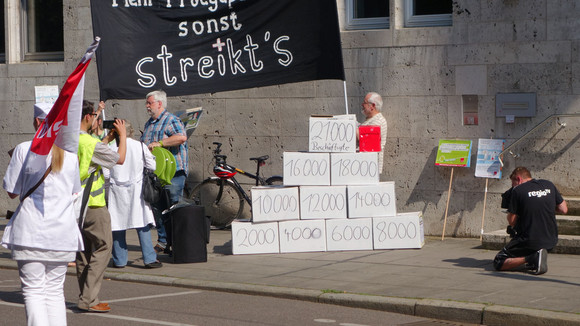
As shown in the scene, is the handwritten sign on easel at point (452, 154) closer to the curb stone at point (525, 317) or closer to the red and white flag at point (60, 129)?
the curb stone at point (525, 317)

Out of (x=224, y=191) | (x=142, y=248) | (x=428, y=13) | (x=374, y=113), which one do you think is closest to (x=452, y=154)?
(x=374, y=113)

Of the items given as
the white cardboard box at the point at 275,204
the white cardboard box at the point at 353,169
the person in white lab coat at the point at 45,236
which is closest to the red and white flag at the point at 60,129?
the person in white lab coat at the point at 45,236

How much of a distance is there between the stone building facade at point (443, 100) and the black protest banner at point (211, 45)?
52.2 inches

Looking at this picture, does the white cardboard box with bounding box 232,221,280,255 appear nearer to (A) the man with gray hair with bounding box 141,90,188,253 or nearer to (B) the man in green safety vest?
(A) the man with gray hair with bounding box 141,90,188,253

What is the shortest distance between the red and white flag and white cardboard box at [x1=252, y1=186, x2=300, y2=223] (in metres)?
5.74

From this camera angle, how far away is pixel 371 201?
1195cm

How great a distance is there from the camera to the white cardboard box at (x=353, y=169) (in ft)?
39.3

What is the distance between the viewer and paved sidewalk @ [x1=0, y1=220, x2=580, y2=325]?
8289mm

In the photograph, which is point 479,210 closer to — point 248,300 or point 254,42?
point 254,42

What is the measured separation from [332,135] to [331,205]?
88 centimetres

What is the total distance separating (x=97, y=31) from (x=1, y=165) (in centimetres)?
561

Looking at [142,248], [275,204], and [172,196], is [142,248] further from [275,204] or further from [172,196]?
[275,204]

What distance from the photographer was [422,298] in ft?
28.6

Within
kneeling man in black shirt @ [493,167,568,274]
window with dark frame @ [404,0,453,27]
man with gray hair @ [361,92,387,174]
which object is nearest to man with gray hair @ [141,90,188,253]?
man with gray hair @ [361,92,387,174]
